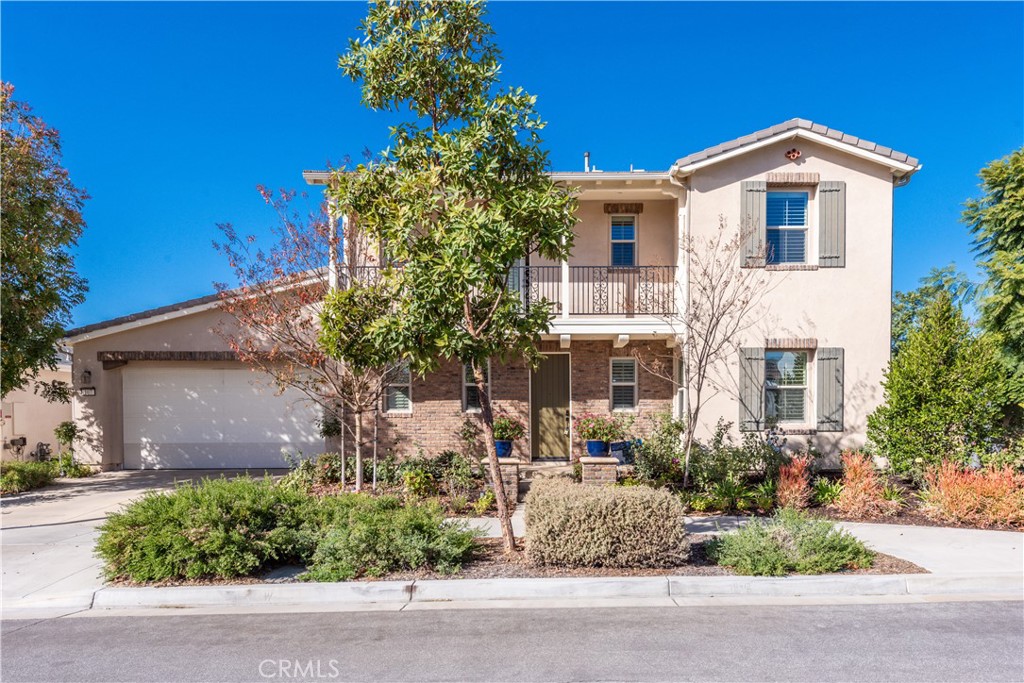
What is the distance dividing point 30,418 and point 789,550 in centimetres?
1693

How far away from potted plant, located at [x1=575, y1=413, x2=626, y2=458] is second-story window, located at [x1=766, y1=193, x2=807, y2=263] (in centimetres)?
421

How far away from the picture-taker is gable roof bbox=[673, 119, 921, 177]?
10.5 metres

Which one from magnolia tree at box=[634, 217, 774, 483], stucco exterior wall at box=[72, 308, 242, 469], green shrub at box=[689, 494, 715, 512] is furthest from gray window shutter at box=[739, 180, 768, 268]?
stucco exterior wall at box=[72, 308, 242, 469]

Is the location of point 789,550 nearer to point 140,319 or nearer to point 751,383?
point 751,383

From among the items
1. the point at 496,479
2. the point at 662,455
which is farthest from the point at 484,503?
the point at 662,455

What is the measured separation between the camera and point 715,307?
34.0ft

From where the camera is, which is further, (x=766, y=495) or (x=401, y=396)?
(x=401, y=396)

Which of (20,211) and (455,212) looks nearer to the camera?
(455,212)

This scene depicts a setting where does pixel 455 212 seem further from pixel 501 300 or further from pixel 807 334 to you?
pixel 807 334

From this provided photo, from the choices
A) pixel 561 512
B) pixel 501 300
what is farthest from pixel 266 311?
pixel 561 512

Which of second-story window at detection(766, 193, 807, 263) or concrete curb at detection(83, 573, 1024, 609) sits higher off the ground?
second-story window at detection(766, 193, 807, 263)

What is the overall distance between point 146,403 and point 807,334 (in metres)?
13.9

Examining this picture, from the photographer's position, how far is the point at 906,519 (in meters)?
8.12

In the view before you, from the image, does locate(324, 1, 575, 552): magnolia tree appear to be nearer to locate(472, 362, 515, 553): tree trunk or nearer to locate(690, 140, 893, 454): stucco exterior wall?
locate(472, 362, 515, 553): tree trunk
